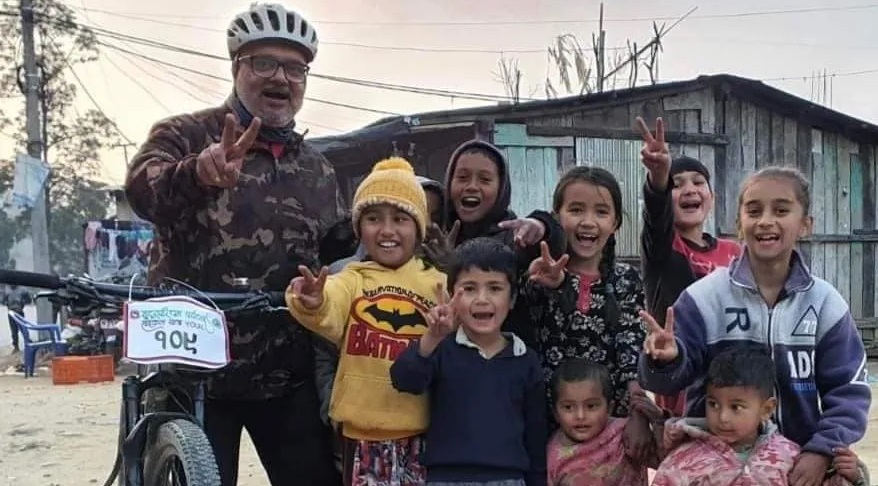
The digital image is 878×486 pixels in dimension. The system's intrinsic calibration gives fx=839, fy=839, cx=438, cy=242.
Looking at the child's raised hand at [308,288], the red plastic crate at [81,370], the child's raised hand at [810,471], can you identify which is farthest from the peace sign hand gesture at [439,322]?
the red plastic crate at [81,370]

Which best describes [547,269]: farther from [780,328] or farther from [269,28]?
[269,28]

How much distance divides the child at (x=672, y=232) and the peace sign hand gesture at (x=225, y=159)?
1270mm

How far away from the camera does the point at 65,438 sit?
26.0ft

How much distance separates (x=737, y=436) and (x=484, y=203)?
1.16 metres

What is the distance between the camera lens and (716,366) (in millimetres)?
2387

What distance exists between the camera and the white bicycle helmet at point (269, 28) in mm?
2723

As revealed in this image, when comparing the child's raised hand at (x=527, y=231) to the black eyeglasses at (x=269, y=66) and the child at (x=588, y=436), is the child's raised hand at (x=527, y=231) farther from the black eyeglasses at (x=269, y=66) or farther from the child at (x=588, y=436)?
the black eyeglasses at (x=269, y=66)

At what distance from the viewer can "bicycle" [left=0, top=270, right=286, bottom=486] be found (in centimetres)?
229

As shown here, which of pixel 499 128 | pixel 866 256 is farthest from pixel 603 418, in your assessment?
pixel 866 256

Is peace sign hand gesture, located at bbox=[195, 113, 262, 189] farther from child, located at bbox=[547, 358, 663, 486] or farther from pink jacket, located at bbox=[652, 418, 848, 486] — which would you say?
pink jacket, located at bbox=[652, 418, 848, 486]

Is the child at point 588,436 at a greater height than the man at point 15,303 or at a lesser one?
greater

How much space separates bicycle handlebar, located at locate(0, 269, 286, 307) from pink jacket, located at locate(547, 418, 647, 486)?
39.0 inches

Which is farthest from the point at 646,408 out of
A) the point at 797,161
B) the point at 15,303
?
the point at 15,303

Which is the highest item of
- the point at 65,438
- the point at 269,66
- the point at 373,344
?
the point at 269,66
